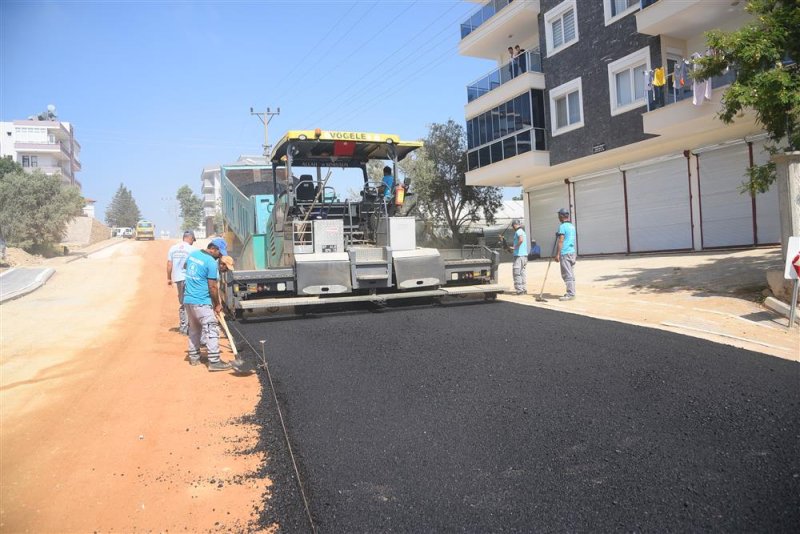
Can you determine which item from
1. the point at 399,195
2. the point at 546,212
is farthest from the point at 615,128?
the point at 399,195

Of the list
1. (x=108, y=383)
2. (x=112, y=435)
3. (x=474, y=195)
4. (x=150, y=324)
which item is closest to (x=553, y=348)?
(x=112, y=435)

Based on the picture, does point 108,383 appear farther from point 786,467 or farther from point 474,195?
point 474,195

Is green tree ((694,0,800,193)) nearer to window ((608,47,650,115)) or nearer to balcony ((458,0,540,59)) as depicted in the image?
window ((608,47,650,115))

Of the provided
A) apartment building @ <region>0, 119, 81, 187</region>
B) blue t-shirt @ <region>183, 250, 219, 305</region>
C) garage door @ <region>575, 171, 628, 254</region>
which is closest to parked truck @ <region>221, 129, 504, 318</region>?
blue t-shirt @ <region>183, 250, 219, 305</region>

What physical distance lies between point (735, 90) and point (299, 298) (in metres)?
6.76

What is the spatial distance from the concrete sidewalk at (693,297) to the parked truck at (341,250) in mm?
1866

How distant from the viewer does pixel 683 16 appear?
1355cm

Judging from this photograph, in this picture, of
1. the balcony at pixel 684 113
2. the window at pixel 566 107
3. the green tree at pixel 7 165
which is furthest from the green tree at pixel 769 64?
the green tree at pixel 7 165

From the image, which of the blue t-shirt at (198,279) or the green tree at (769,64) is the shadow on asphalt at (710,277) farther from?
the blue t-shirt at (198,279)

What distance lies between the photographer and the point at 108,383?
5.99 metres

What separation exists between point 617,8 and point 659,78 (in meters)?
3.21

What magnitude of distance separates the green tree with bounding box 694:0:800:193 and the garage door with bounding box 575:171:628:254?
32.1 feet

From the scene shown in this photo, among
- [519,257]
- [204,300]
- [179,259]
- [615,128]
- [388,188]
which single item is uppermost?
[615,128]

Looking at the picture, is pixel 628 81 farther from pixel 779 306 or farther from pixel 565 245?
pixel 779 306
